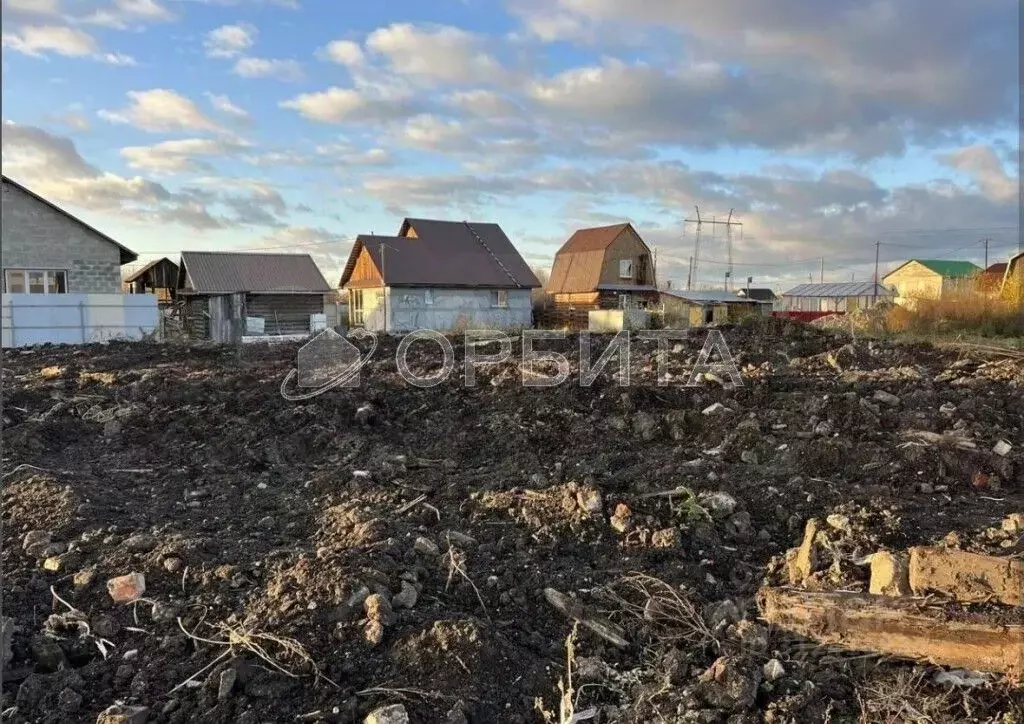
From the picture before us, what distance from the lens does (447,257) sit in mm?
24844

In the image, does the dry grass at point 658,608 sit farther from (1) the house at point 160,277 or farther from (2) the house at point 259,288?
(1) the house at point 160,277

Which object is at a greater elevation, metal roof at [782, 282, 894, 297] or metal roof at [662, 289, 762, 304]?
metal roof at [782, 282, 894, 297]

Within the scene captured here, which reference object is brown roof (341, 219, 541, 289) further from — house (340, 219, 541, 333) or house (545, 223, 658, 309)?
house (545, 223, 658, 309)

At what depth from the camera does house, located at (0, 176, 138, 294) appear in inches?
698

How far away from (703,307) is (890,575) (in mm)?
20415

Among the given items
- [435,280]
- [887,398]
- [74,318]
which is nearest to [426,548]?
[887,398]

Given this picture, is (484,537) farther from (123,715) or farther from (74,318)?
(74,318)

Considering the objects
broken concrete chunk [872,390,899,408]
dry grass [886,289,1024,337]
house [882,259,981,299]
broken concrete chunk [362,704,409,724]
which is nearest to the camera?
broken concrete chunk [362,704,409,724]

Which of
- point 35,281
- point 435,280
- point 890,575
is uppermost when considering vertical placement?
point 435,280

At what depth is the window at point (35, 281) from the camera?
58.5 feet

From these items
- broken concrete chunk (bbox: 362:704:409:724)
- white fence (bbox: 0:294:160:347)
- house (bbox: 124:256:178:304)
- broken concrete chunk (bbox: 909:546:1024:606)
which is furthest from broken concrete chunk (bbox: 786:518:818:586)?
house (bbox: 124:256:178:304)

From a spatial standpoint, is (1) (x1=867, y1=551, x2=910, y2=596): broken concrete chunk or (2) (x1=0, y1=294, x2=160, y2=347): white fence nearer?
(1) (x1=867, y1=551, x2=910, y2=596): broken concrete chunk

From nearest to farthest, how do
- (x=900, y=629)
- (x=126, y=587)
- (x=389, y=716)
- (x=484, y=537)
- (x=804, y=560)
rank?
(x=389, y=716) → (x=900, y=629) → (x=126, y=587) → (x=804, y=560) → (x=484, y=537)

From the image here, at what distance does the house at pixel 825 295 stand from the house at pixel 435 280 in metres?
32.6
